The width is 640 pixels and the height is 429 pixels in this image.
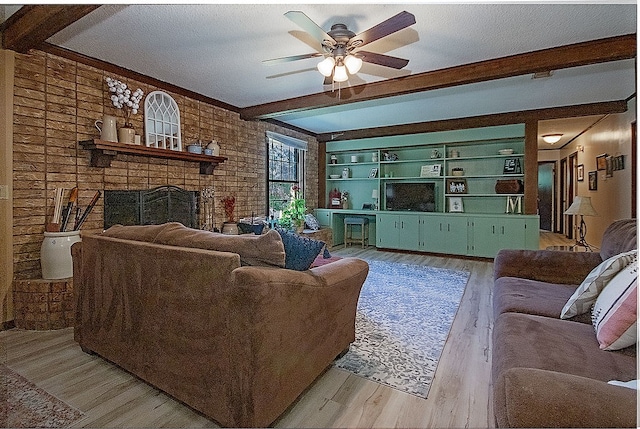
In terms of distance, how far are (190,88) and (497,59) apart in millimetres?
3488

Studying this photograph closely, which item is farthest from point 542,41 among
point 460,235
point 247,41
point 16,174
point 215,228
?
point 16,174

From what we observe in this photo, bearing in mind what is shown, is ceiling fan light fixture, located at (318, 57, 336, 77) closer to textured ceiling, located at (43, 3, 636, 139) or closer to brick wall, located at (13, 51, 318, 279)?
textured ceiling, located at (43, 3, 636, 139)

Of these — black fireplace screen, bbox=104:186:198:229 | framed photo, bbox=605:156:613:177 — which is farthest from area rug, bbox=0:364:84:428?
framed photo, bbox=605:156:613:177

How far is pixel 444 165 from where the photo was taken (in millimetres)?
6301

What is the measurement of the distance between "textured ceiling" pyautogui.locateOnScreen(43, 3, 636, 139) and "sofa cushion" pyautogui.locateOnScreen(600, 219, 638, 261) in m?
A: 1.58

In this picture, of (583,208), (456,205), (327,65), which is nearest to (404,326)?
(327,65)

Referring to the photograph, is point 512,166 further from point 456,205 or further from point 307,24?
point 307,24

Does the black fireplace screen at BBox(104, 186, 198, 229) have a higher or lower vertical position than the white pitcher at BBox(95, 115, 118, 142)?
lower

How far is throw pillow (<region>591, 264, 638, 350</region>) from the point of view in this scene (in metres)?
1.42

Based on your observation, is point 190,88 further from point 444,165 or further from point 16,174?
point 444,165

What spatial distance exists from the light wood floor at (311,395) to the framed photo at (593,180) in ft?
17.6

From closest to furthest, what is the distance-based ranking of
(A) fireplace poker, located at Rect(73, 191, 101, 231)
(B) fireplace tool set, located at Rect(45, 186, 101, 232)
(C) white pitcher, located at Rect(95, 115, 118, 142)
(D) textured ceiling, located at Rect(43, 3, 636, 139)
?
(D) textured ceiling, located at Rect(43, 3, 636, 139)
(B) fireplace tool set, located at Rect(45, 186, 101, 232)
(A) fireplace poker, located at Rect(73, 191, 101, 231)
(C) white pitcher, located at Rect(95, 115, 118, 142)

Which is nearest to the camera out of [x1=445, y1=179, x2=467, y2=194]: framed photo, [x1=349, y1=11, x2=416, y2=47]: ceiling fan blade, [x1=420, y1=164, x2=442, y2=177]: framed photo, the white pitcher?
[x1=349, y1=11, x2=416, y2=47]: ceiling fan blade

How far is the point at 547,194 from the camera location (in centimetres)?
980
